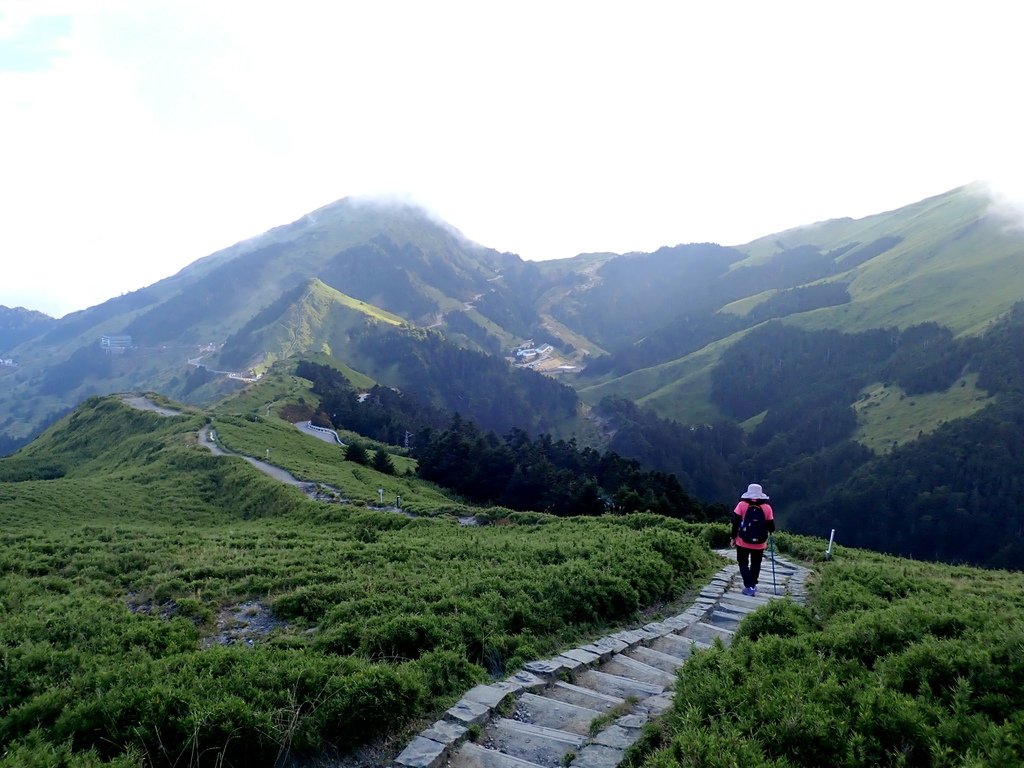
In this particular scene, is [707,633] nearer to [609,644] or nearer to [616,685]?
[609,644]

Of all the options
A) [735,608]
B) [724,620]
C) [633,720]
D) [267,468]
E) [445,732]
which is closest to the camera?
[445,732]

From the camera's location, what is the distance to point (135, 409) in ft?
236

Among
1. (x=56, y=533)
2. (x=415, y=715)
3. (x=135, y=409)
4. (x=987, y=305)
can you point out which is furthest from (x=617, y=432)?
(x=415, y=715)

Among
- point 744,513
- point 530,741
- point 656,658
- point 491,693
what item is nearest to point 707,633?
point 656,658

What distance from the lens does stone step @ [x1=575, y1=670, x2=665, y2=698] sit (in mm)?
10016

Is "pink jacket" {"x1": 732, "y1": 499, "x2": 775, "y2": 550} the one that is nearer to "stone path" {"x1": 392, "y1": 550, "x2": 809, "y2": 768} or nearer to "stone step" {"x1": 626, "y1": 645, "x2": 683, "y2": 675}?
"stone path" {"x1": 392, "y1": 550, "x2": 809, "y2": 768}

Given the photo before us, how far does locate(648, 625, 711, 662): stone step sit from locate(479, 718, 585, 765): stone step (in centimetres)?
405

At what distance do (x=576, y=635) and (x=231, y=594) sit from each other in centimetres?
880

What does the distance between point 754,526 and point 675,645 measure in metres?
4.12

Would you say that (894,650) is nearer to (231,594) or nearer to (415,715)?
(415,715)

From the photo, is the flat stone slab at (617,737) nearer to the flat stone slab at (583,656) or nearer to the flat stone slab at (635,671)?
the flat stone slab at (635,671)

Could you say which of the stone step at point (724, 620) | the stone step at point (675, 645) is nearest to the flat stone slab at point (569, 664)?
the stone step at point (675, 645)

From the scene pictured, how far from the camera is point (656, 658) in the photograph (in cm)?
1165

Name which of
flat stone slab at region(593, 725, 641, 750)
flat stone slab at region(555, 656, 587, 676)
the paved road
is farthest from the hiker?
the paved road
